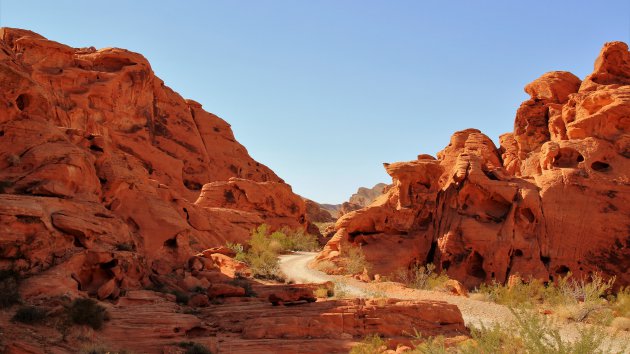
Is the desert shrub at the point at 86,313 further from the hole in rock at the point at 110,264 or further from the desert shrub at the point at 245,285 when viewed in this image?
the desert shrub at the point at 245,285

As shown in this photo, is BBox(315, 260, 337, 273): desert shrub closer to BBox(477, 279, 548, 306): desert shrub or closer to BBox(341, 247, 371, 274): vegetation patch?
BBox(341, 247, 371, 274): vegetation patch

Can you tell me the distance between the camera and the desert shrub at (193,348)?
38.3 feet

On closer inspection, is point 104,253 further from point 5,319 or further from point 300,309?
point 300,309

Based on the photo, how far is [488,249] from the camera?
26109 mm

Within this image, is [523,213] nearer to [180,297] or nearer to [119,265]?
[180,297]

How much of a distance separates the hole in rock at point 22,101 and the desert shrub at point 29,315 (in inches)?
353

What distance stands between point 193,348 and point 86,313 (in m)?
2.52

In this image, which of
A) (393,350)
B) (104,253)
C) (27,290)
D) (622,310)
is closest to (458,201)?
(622,310)

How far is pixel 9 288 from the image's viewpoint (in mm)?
11977

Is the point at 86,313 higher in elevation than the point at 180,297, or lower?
higher

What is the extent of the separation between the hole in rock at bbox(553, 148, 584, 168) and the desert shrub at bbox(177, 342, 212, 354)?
2339cm

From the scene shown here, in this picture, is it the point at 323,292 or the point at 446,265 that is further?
the point at 446,265

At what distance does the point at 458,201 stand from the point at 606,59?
14.1 m

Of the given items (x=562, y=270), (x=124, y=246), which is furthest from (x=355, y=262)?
(x=124, y=246)
